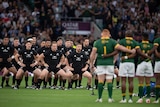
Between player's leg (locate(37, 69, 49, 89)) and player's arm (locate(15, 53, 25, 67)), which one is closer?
player's leg (locate(37, 69, 49, 89))

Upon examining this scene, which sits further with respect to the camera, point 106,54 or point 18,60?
point 18,60

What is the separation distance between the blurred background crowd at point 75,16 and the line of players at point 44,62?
8.27m

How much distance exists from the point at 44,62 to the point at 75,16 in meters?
12.4

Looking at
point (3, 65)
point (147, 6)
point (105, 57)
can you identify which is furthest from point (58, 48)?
point (147, 6)

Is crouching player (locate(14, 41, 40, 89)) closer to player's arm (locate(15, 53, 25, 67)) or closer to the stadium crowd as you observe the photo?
player's arm (locate(15, 53, 25, 67))

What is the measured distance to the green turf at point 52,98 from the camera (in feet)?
66.1

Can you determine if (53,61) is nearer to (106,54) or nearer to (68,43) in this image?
(68,43)

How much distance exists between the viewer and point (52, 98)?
22391 millimetres

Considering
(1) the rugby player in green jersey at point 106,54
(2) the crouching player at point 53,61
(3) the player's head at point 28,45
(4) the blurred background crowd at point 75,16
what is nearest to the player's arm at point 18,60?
(3) the player's head at point 28,45

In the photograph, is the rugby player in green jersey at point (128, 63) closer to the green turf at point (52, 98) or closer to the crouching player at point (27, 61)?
the green turf at point (52, 98)

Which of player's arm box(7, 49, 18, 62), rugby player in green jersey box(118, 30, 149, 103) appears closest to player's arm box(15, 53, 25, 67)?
player's arm box(7, 49, 18, 62)

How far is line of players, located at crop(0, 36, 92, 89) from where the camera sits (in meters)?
26.3

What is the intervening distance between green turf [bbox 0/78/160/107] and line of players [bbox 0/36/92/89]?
72cm

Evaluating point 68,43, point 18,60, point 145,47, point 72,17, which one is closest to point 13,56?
point 18,60
